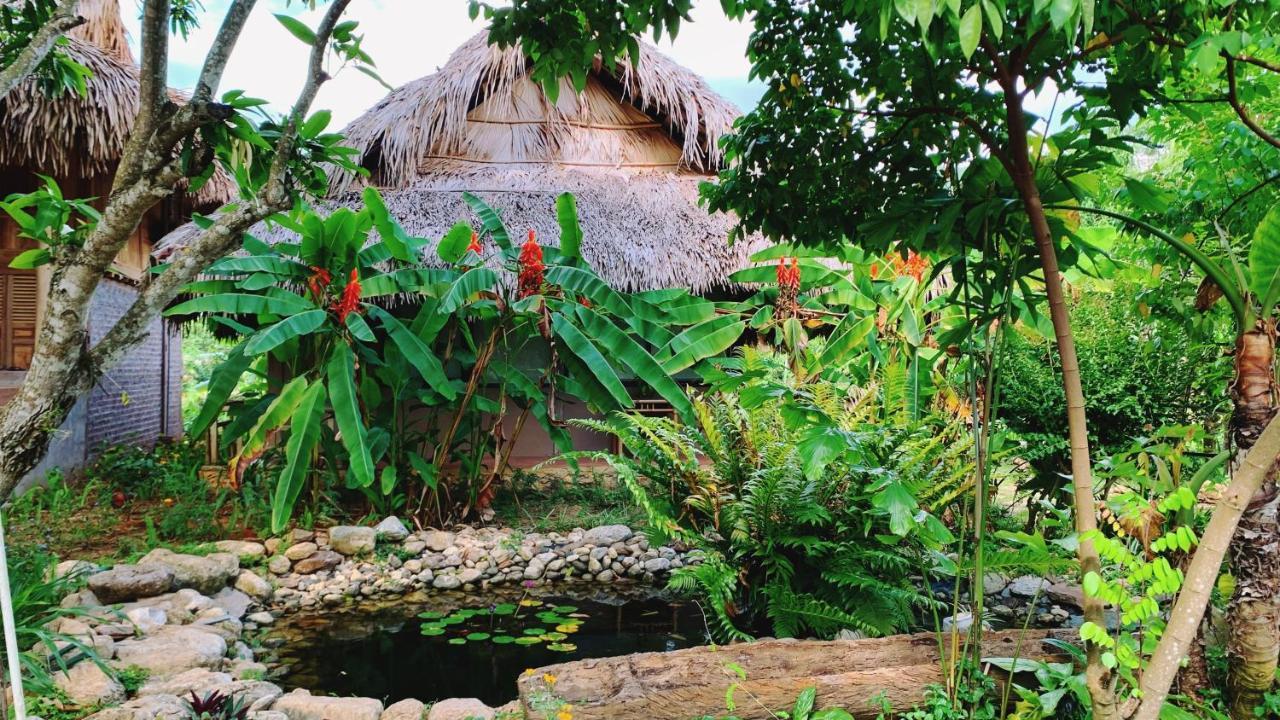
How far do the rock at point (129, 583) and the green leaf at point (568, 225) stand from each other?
9.21ft

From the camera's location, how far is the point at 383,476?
4539mm

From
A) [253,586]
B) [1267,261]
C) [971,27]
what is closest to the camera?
[971,27]

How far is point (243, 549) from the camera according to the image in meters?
4.30

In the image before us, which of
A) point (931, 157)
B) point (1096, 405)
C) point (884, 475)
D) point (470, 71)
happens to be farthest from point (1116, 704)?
point (470, 71)

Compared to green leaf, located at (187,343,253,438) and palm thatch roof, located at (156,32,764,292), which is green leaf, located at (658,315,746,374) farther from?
green leaf, located at (187,343,253,438)

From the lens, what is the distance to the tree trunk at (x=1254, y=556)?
184cm

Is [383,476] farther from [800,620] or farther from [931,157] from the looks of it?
[931,157]

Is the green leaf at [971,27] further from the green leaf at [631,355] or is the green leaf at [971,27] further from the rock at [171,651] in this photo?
the green leaf at [631,355]

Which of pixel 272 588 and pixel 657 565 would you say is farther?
pixel 657 565

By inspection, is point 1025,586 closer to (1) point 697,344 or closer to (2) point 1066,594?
(2) point 1066,594

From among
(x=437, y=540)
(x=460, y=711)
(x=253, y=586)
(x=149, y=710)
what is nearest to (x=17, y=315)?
(x=253, y=586)

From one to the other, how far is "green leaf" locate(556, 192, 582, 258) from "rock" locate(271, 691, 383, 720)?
295cm

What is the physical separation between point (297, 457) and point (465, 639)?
1290mm

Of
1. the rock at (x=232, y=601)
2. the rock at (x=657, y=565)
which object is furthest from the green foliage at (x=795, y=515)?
the rock at (x=232, y=601)
